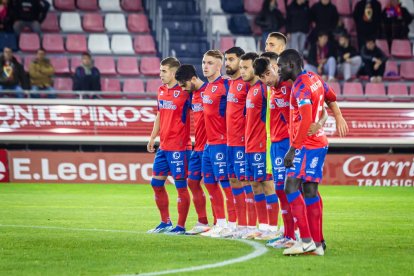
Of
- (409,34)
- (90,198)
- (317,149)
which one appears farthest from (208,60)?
(409,34)

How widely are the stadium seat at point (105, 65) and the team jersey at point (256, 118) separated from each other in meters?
14.9

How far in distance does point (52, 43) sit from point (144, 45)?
2.54 m

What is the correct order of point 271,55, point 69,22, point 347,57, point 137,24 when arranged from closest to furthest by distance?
1. point 271,55
2. point 347,57
3. point 69,22
4. point 137,24

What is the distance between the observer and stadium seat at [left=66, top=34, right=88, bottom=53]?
27.2m

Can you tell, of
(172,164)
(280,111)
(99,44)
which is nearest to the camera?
(280,111)

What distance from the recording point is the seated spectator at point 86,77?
80.6 feet

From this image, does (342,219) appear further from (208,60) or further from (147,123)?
A: (147,123)

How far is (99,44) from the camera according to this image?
1083 inches

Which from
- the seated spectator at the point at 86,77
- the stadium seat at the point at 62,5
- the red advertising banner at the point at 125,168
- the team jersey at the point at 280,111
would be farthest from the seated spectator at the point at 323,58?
the team jersey at the point at 280,111

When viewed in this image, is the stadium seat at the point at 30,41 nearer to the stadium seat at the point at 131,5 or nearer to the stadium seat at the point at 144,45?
the stadium seat at the point at 144,45

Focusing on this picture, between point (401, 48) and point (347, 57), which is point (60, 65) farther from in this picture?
point (401, 48)

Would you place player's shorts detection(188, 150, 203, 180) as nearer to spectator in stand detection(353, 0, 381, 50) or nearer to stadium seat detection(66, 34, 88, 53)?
stadium seat detection(66, 34, 88, 53)

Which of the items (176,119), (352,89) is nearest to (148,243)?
(176,119)

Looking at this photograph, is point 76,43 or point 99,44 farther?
point 99,44
